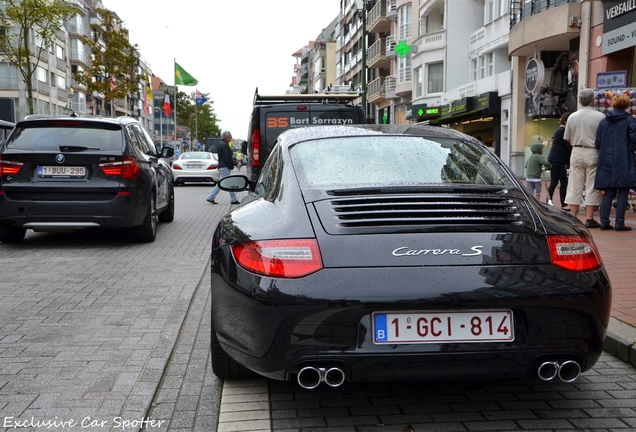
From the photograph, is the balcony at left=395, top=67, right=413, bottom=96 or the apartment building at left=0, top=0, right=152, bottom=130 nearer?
the balcony at left=395, top=67, right=413, bottom=96

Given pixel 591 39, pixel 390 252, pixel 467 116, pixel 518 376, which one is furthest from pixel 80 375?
pixel 467 116

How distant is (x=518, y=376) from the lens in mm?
3025

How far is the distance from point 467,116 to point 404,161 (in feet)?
117

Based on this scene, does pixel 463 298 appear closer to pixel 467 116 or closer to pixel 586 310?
pixel 586 310

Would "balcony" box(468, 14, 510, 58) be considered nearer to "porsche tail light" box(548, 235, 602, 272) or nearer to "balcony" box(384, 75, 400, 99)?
"balcony" box(384, 75, 400, 99)

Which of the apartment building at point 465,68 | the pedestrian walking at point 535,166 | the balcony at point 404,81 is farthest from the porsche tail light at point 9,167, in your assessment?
the balcony at point 404,81

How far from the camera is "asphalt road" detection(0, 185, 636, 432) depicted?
10.8ft

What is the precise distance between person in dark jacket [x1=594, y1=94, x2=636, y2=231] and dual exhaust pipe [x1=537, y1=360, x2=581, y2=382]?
7216mm

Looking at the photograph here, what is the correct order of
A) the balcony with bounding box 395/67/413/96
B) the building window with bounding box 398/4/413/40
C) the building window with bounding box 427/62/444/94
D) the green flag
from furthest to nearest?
the green flag → the building window with bounding box 398/4/413/40 → the balcony with bounding box 395/67/413/96 → the building window with bounding box 427/62/444/94

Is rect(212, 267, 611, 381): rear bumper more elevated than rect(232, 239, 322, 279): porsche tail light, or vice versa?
rect(232, 239, 322, 279): porsche tail light

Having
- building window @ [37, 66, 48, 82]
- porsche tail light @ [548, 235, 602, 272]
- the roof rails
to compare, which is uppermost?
building window @ [37, 66, 48, 82]

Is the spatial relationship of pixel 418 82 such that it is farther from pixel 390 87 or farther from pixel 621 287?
pixel 621 287

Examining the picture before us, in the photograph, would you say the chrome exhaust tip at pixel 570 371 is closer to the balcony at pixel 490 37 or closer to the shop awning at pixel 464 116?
the balcony at pixel 490 37

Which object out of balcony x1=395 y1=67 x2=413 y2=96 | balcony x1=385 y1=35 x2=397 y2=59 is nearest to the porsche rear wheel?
balcony x1=395 y1=67 x2=413 y2=96
